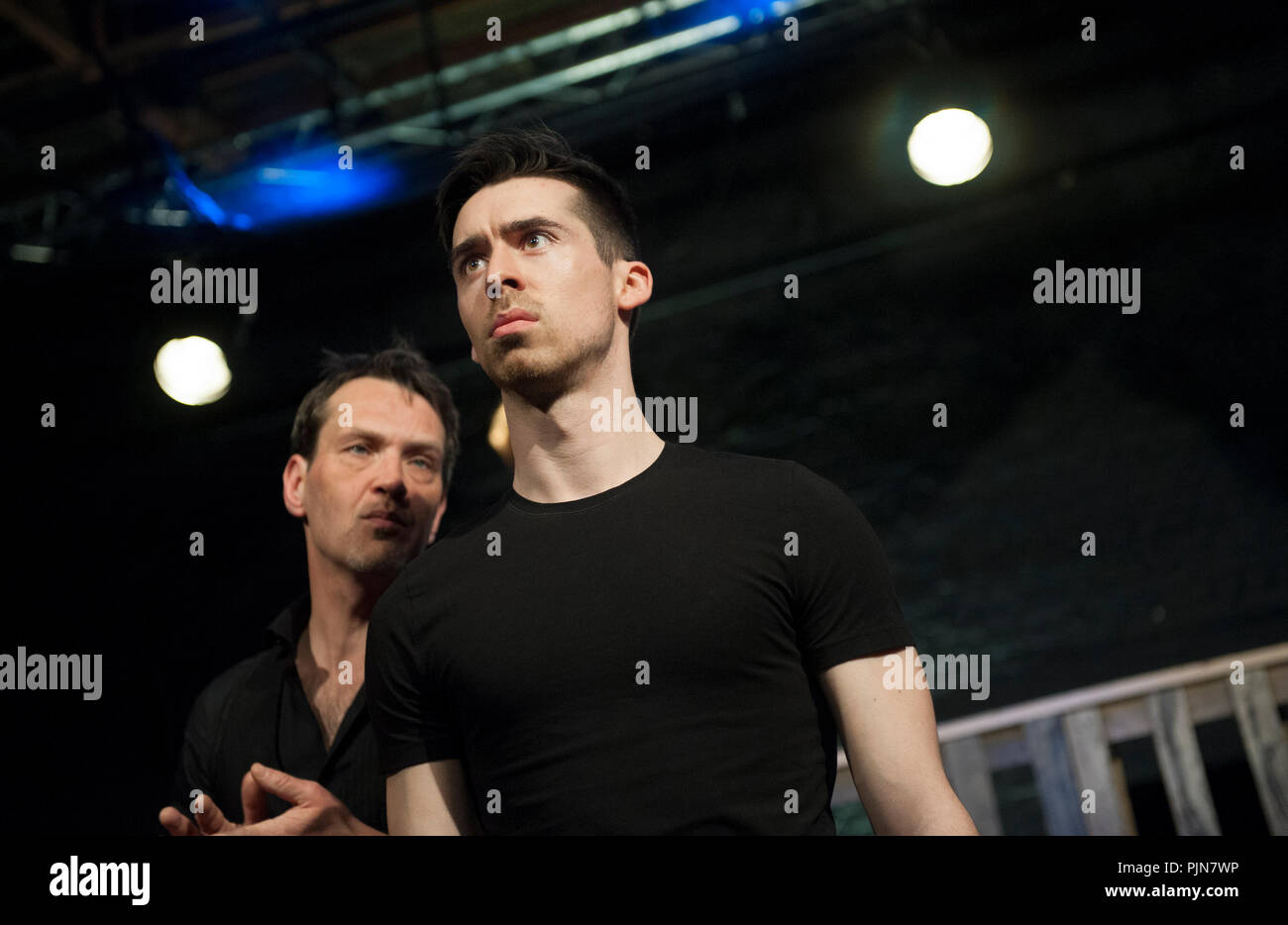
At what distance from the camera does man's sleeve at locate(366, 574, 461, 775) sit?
163cm

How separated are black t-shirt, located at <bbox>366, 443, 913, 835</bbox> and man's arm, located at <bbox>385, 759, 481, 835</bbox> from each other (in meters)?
0.02

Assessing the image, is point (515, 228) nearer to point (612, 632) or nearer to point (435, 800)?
point (612, 632)

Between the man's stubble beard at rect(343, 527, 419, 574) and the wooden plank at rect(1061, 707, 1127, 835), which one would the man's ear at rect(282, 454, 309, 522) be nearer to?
the man's stubble beard at rect(343, 527, 419, 574)

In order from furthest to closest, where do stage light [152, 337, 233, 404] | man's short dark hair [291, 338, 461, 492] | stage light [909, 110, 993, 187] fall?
stage light [152, 337, 233, 404]
stage light [909, 110, 993, 187]
man's short dark hair [291, 338, 461, 492]

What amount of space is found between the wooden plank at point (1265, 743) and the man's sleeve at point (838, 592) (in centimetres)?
193

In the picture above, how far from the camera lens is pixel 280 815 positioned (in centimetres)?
166

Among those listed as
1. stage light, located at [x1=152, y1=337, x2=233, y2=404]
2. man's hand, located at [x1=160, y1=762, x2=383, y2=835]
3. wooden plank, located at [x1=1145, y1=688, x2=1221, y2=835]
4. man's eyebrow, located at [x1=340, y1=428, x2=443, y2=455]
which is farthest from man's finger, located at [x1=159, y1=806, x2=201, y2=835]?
stage light, located at [x1=152, y1=337, x2=233, y2=404]

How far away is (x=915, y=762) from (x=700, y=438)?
368 centimetres

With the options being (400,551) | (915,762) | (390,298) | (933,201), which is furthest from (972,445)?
(915,762)

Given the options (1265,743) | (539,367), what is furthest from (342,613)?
(1265,743)

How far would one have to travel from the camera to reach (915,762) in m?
1.48

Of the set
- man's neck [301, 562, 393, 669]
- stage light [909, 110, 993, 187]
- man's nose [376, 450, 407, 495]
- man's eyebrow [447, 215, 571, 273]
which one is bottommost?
man's neck [301, 562, 393, 669]

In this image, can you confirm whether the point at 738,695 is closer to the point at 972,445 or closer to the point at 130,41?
the point at 972,445

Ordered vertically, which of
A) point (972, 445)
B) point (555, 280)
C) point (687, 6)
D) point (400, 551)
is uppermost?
point (687, 6)
